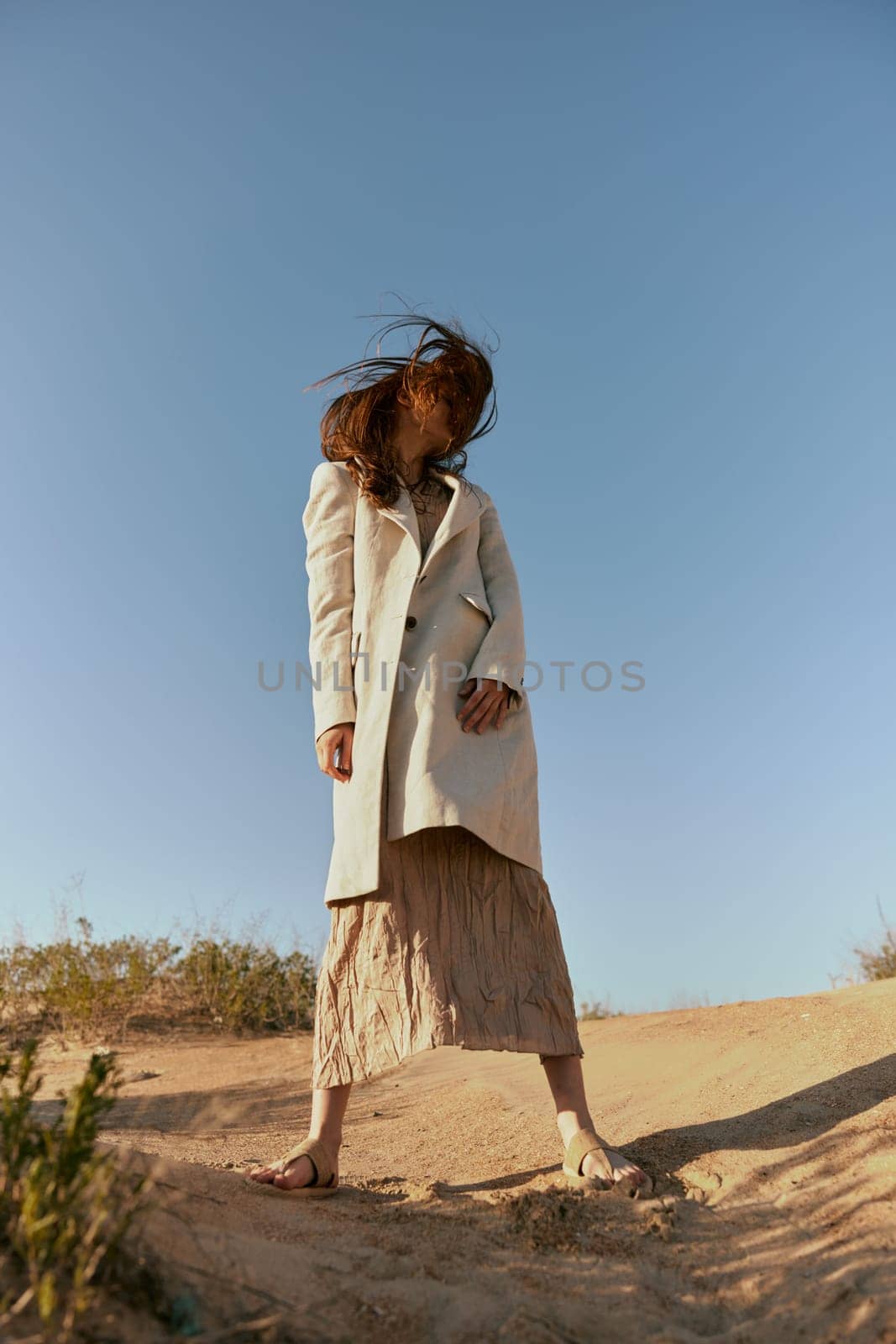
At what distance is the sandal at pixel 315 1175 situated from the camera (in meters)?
2.54

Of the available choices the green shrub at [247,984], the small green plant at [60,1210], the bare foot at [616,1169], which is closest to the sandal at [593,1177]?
the bare foot at [616,1169]

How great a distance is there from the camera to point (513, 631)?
3.22 m

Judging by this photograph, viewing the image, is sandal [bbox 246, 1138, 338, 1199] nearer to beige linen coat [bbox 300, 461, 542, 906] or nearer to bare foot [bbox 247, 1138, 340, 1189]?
bare foot [bbox 247, 1138, 340, 1189]

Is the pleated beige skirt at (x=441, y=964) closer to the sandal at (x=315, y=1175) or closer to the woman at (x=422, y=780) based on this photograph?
the woman at (x=422, y=780)

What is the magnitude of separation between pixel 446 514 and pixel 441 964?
1.48 metres

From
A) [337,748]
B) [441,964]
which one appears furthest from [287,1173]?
[337,748]

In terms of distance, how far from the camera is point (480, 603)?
3.22 m

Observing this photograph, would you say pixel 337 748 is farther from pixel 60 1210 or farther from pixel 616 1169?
pixel 60 1210

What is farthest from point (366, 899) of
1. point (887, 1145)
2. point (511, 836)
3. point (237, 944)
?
point (237, 944)

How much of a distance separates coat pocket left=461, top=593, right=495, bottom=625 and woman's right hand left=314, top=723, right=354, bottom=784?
560mm

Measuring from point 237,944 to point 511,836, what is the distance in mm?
5146

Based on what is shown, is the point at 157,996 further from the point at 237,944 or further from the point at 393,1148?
the point at 393,1148

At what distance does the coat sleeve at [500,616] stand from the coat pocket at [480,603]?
20 millimetres

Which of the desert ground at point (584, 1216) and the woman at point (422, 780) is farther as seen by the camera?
the woman at point (422, 780)
